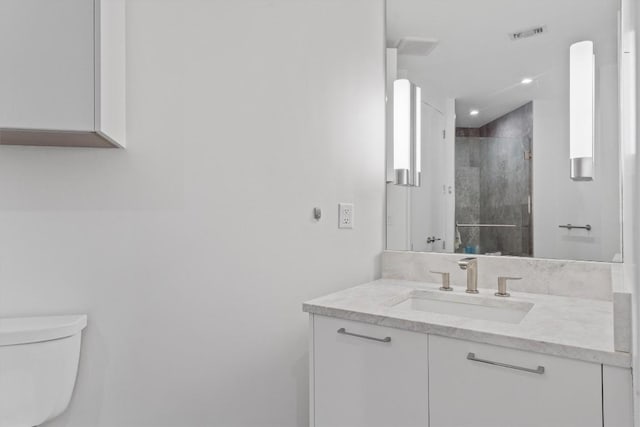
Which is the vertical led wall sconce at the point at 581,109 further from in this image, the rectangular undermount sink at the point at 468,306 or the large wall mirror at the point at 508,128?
the rectangular undermount sink at the point at 468,306

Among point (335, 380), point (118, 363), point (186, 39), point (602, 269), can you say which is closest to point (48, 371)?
point (118, 363)

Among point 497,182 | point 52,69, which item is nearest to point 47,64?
point 52,69

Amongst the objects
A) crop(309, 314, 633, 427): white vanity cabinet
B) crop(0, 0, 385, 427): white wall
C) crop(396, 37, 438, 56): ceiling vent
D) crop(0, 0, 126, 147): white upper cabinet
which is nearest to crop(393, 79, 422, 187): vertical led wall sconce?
crop(396, 37, 438, 56): ceiling vent

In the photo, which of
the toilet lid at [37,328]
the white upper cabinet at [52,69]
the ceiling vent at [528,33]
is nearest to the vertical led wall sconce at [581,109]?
the ceiling vent at [528,33]

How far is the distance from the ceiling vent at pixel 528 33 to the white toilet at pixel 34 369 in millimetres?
2019

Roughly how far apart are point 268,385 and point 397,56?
64.8 inches

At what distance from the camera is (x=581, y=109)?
5.14 feet

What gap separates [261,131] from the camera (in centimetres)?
167

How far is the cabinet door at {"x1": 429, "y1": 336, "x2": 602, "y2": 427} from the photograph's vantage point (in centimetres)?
101

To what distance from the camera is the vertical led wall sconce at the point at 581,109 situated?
155cm

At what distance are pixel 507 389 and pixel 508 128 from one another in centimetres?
113

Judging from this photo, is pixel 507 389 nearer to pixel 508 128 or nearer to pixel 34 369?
pixel 508 128

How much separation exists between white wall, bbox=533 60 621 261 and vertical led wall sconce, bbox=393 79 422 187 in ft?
1.67

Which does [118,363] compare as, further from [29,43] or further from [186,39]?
[186,39]
